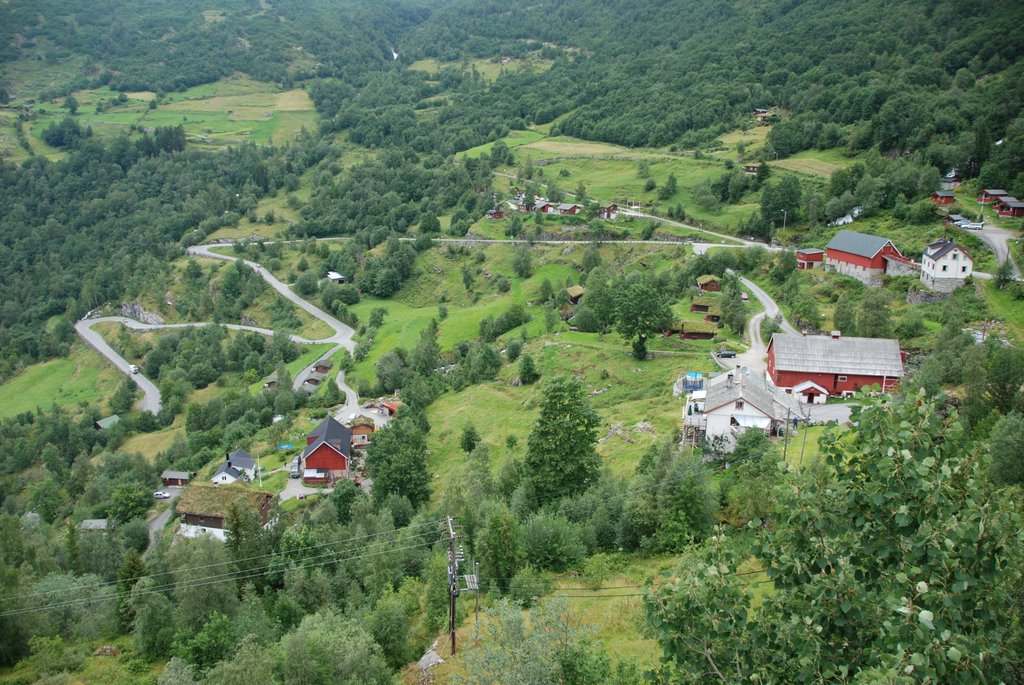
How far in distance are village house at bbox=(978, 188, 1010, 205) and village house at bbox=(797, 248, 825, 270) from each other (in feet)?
47.9

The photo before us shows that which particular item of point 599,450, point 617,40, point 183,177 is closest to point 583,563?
point 599,450

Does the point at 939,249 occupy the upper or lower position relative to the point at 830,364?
upper

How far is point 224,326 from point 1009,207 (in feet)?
282

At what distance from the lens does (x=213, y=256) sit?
11538cm

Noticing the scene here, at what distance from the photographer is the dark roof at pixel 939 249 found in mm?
50000

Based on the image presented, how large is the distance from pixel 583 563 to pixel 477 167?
95.4 meters

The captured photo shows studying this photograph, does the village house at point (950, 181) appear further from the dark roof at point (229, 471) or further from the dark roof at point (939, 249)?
the dark roof at point (229, 471)

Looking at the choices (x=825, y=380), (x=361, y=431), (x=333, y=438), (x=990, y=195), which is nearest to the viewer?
(x=825, y=380)

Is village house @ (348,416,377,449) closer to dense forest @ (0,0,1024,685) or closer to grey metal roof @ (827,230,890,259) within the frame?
dense forest @ (0,0,1024,685)

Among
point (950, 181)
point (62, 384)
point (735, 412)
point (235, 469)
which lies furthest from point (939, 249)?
point (62, 384)

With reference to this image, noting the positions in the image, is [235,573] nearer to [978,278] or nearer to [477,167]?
[978,278]

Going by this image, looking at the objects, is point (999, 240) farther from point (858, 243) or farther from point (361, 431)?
point (361, 431)

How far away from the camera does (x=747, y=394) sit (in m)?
35.0

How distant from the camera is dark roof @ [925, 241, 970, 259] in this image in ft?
164
